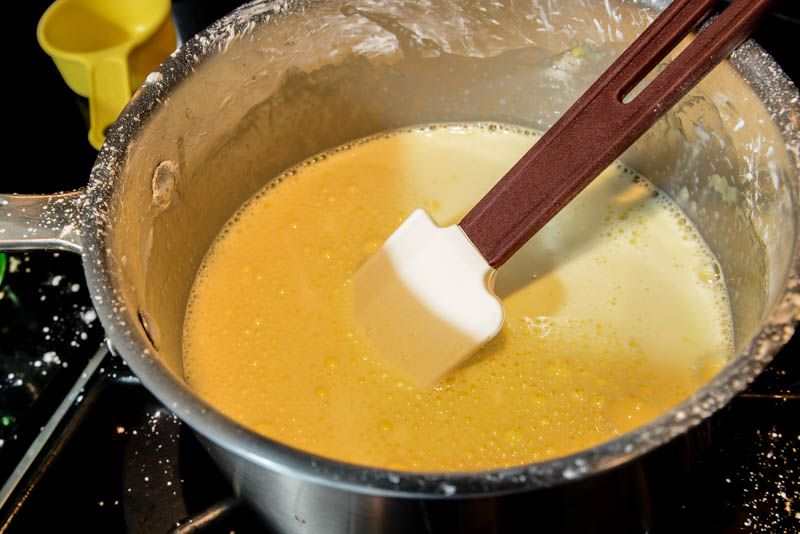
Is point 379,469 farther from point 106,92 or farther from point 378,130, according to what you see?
point 106,92

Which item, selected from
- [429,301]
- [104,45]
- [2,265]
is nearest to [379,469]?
[429,301]

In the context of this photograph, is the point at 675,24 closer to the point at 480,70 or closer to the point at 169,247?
the point at 480,70

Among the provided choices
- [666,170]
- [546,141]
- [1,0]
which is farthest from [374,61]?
[1,0]

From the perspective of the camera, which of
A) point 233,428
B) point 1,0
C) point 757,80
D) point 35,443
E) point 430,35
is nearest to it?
point 233,428

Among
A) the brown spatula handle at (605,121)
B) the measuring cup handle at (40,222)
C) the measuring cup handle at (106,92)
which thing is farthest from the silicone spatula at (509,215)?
the measuring cup handle at (106,92)

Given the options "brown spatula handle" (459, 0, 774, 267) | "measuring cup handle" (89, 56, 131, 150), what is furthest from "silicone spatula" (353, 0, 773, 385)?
"measuring cup handle" (89, 56, 131, 150)

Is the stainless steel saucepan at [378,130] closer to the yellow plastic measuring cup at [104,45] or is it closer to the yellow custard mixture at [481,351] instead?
the yellow custard mixture at [481,351]

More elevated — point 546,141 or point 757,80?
point 757,80

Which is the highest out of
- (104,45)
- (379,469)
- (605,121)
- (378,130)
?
(605,121)
